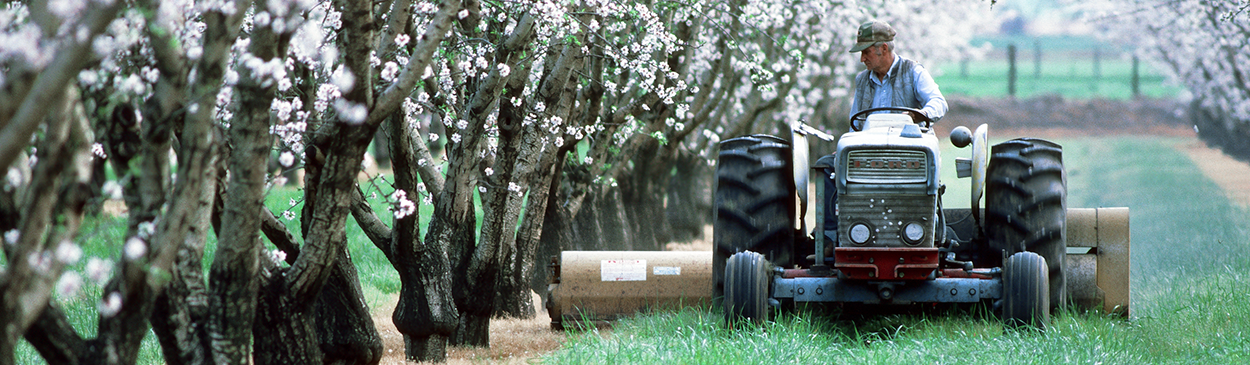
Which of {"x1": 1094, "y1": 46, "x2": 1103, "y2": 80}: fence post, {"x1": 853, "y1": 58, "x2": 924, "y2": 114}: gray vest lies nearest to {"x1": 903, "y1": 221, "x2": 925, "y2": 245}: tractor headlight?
{"x1": 853, "y1": 58, "x2": 924, "y2": 114}: gray vest

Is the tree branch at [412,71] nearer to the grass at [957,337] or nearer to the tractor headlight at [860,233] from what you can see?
the grass at [957,337]

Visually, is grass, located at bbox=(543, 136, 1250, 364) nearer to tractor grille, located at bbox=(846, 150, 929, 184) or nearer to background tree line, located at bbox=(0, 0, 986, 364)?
tractor grille, located at bbox=(846, 150, 929, 184)

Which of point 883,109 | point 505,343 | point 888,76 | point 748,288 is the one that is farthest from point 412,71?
point 505,343

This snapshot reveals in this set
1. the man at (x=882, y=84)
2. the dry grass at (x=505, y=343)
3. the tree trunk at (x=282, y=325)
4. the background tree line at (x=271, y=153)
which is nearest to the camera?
the background tree line at (x=271, y=153)

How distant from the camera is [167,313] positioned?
13.3ft

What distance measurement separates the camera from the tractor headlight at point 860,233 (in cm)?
567

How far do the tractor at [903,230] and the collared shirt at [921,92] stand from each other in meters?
0.09

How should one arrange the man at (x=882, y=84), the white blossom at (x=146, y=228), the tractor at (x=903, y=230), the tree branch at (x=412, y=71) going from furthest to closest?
the man at (x=882, y=84) → the tractor at (x=903, y=230) → the tree branch at (x=412, y=71) → the white blossom at (x=146, y=228)

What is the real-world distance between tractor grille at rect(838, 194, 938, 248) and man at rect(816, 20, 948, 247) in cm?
47

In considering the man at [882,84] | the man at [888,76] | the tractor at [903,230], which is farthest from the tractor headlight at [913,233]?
the man at [888,76]

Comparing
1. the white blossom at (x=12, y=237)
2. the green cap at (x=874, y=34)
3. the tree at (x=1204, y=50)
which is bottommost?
the white blossom at (x=12, y=237)

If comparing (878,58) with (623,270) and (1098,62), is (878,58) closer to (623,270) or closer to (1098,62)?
(623,270)

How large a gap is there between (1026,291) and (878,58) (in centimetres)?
157

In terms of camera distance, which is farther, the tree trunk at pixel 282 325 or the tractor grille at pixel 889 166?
the tractor grille at pixel 889 166
